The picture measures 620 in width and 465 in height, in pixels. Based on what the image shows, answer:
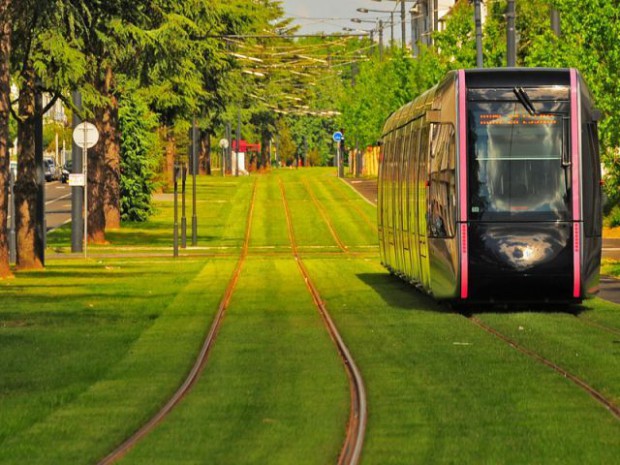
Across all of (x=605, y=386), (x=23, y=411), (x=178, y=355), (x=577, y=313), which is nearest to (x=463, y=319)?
(x=577, y=313)

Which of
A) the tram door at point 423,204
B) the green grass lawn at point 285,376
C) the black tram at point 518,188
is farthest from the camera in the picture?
the tram door at point 423,204

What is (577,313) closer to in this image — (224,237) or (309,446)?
(309,446)

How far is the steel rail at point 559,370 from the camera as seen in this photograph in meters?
12.5

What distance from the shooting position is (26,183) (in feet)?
110

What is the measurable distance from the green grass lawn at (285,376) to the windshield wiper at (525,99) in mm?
2812

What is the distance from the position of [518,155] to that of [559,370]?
7312 mm

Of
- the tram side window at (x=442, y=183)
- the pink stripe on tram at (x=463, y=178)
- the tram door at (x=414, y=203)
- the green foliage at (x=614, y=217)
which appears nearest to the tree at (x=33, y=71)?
the tram door at (x=414, y=203)

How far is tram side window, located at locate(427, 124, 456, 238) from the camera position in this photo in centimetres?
2186

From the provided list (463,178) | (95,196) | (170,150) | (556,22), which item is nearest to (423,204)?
(463,178)

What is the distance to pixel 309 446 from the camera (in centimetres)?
1052

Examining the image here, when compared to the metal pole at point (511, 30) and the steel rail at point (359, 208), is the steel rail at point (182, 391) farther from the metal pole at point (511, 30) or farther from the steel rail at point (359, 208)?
the steel rail at point (359, 208)

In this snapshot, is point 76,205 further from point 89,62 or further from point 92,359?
point 92,359

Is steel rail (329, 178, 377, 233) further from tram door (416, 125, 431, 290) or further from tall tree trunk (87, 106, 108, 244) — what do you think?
tram door (416, 125, 431, 290)

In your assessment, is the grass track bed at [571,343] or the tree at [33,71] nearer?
the grass track bed at [571,343]
